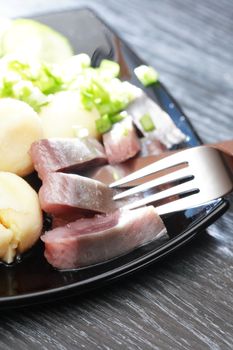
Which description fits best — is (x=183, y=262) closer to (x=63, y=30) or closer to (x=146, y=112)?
(x=146, y=112)

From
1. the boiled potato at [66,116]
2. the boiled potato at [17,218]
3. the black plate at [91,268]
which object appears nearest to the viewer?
the black plate at [91,268]

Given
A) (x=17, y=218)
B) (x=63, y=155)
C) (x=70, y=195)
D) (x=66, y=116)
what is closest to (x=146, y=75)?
(x=66, y=116)

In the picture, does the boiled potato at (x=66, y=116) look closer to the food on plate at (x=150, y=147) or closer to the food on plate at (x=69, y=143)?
the food on plate at (x=69, y=143)

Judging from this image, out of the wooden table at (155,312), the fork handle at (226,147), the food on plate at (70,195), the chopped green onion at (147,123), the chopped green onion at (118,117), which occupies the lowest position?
the wooden table at (155,312)

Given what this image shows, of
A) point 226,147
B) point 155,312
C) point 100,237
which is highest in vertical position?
point 226,147

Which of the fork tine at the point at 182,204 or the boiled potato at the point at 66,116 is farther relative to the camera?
the boiled potato at the point at 66,116

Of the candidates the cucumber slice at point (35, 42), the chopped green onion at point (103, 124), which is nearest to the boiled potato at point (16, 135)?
the chopped green onion at point (103, 124)

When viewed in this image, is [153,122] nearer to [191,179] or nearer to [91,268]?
[191,179]

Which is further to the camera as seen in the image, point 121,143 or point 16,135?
point 121,143
